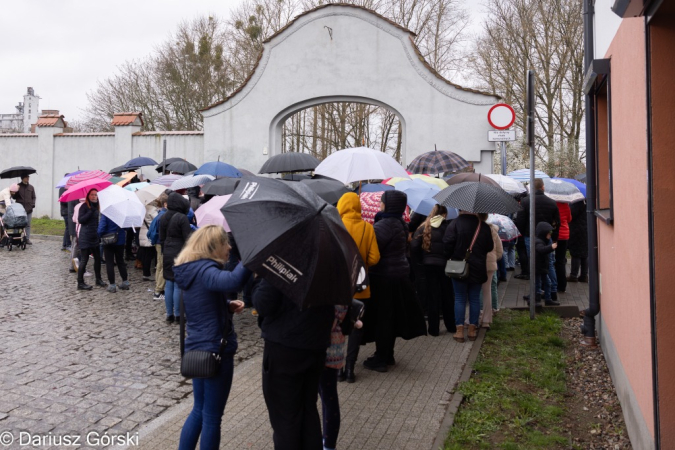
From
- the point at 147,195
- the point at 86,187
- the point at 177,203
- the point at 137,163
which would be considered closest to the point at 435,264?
the point at 177,203

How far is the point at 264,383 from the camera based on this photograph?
4.13 m

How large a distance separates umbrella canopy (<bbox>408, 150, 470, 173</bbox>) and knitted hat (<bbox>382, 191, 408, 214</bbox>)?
6044 millimetres

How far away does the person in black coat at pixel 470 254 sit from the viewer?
786cm

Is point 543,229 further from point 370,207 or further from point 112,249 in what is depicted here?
point 112,249

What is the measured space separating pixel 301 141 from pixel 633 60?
29806 millimetres

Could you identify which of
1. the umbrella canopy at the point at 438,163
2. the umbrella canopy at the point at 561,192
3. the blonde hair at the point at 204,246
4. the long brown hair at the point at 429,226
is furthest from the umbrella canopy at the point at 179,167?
the blonde hair at the point at 204,246

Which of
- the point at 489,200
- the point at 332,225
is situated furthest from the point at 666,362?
the point at 489,200

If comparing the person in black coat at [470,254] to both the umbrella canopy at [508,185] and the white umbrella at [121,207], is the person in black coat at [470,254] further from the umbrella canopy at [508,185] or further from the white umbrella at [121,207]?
the white umbrella at [121,207]

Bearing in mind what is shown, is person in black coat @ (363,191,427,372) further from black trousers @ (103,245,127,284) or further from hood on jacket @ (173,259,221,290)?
black trousers @ (103,245,127,284)

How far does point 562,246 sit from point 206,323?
8125 mm

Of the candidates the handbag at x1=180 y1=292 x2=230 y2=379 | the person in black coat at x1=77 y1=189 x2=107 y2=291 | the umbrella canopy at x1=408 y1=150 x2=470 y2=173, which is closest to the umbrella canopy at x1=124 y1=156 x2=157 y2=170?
the person in black coat at x1=77 y1=189 x2=107 y2=291

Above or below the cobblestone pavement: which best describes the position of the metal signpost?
above

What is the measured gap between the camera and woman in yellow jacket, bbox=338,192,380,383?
6.34m

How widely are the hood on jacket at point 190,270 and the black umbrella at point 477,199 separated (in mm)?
3959
